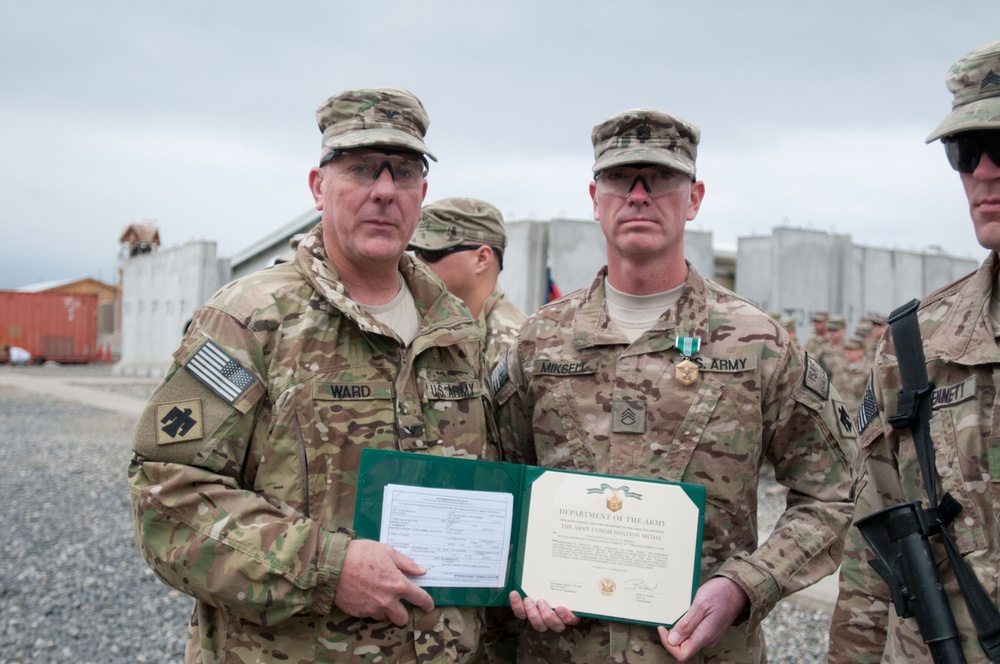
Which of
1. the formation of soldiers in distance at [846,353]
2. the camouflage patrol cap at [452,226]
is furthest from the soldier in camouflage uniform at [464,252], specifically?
the formation of soldiers in distance at [846,353]

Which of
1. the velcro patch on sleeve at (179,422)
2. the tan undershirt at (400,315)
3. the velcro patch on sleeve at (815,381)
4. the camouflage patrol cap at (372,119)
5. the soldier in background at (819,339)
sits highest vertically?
the camouflage patrol cap at (372,119)

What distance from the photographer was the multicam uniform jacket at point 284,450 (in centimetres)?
207

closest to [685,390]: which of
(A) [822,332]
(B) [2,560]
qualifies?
(B) [2,560]

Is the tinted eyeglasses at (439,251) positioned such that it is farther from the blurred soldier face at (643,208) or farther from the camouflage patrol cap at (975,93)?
the camouflage patrol cap at (975,93)

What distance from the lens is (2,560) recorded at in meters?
6.82

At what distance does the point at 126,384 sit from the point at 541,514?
1013 inches

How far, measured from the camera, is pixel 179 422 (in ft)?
6.95

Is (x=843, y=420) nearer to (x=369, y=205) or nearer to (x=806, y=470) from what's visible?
(x=806, y=470)

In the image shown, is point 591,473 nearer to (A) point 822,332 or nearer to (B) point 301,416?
(B) point 301,416

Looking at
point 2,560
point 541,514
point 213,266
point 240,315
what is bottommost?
point 2,560

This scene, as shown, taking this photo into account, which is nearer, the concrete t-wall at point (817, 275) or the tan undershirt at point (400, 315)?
the tan undershirt at point (400, 315)

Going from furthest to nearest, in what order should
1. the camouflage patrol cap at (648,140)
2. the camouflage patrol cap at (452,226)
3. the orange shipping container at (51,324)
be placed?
the orange shipping container at (51,324) → the camouflage patrol cap at (452,226) → the camouflage patrol cap at (648,140)

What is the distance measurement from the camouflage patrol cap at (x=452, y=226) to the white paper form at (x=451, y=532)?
7.60ft

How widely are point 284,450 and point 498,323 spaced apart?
86.8 inches
